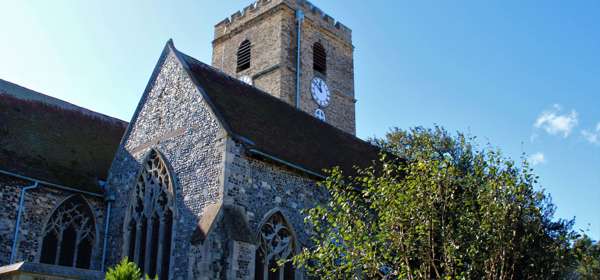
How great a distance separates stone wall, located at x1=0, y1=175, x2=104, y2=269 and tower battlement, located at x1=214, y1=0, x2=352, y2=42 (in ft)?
52.2

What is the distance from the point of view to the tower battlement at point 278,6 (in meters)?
29.2

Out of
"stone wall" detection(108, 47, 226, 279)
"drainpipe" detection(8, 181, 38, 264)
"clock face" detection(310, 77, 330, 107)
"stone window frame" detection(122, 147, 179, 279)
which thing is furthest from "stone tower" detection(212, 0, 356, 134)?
"drainpipe" detection(8, 181, 38, 264)

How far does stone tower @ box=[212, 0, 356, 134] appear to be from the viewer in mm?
27656

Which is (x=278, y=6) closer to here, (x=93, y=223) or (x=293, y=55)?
(x=293, y=55)

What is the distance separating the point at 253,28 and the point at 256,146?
16015 mm

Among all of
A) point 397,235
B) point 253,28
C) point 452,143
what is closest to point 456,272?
point 397,235

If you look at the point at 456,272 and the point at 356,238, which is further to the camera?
the point at 356,238

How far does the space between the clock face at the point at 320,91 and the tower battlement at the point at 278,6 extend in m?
3.24

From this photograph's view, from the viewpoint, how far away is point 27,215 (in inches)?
591

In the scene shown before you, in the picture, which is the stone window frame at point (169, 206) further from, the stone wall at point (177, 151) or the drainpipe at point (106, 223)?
the drainpipe at point (106, 223)

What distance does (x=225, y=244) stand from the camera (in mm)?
12625

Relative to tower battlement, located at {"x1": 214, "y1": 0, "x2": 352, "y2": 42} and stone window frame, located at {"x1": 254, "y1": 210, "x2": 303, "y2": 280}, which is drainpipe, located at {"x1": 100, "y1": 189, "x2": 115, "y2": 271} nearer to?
stone window frame, located at {"x1": 254, "y1": 210, "x2": 303, "y2": 280}

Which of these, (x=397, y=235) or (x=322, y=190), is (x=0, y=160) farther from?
(x=397, y=235)

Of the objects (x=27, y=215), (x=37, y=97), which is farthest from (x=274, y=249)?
(x=37, y=97)
